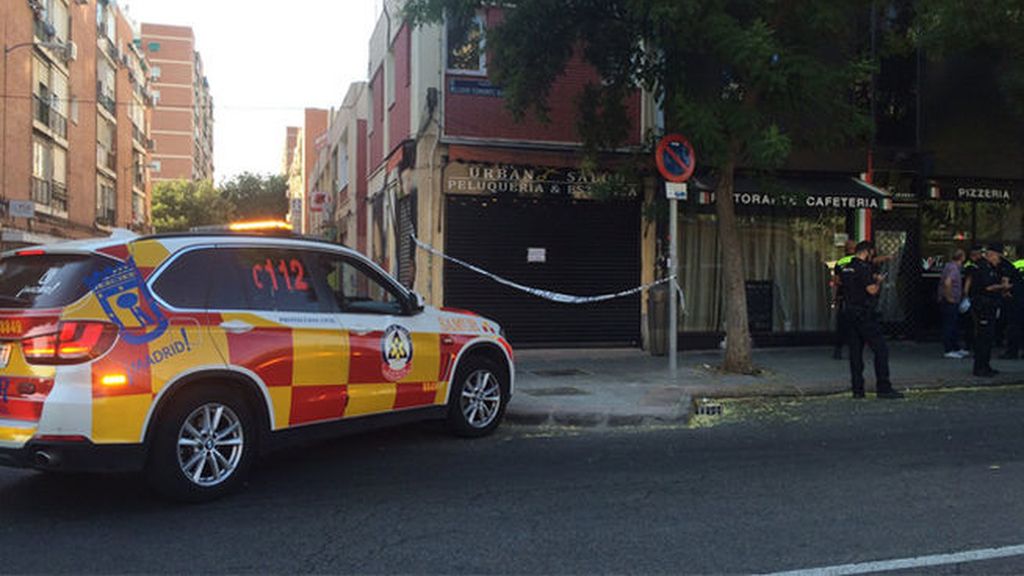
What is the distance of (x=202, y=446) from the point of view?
5.05 metres

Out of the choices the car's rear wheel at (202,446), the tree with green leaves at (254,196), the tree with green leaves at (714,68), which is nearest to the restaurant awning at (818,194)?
the tree with green leaves at (714,68)

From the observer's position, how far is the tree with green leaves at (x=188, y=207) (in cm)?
5350

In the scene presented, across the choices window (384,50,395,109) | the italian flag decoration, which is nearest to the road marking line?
the italian flag decoration

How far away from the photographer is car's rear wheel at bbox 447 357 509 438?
23.0ft

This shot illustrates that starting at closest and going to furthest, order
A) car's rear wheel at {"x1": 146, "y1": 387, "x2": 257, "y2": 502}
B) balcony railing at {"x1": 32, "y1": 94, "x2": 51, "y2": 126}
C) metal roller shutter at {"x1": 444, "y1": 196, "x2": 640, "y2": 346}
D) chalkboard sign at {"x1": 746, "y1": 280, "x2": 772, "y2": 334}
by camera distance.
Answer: car's rear wheel at {"x1": 146, "y1": 387, "x2": 257, "y2": 502}, metal roller shutter at {"x1": 444, "y1": 196, "x2": 640, "y2": 346}, chalkboard sign at {"x1": 746, "y1": 280, "x2": 772, "y2": 334}, balcony railing at {"x1": 32, "y1": 94, "x2": 51, "y2": 126}

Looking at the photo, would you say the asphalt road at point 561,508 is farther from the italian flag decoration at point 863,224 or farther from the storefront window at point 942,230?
the storefront window at point 942,230

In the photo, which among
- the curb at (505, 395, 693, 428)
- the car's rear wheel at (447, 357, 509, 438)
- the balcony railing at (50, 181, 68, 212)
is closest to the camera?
the car's rear wheel at (447, 357, 509, 438)

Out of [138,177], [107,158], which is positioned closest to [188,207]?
[138,177]

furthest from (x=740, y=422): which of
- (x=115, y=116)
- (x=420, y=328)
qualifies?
(x=115, y=116)

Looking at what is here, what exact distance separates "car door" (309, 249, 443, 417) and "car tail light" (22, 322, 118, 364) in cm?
176

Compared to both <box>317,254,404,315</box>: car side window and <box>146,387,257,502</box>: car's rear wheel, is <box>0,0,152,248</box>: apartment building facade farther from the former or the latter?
<box>146,387,257,502</box>: car's rear wheel

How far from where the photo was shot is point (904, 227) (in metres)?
14.1

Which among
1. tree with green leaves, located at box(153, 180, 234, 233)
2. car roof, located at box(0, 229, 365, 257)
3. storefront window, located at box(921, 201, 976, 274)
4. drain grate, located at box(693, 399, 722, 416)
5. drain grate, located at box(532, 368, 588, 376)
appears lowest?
drain grate, located at box(693, 399, 722, 416)

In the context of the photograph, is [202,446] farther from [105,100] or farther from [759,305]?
[105,100]
